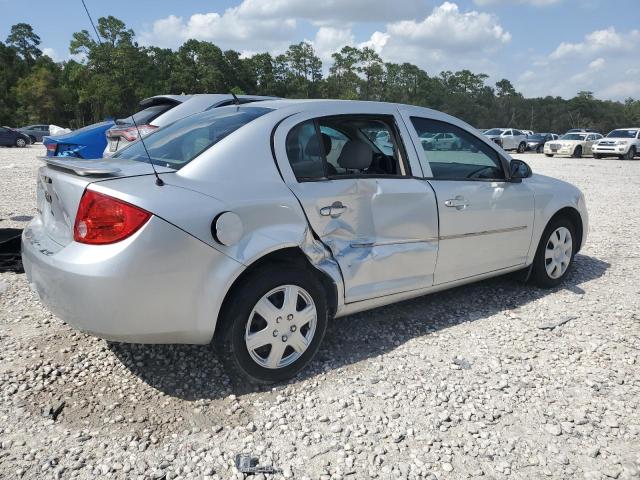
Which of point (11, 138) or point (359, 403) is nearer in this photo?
point (359, 403)

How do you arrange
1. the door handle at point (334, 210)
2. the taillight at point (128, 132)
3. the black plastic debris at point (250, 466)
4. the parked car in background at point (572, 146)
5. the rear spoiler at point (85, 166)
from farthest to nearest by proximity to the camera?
the parked car in background at point (572, 146), the taillight at point (128, 132), the door handle at point (334, 210), the rear spoiler at point (85, 166), the black plastic debris at point (250, 466)

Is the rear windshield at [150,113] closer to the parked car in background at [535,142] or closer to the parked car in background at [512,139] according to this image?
the parked car in background at [512,139]

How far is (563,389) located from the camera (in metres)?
3.13

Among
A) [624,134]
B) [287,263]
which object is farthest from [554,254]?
[624,134]

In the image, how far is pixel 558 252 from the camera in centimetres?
490

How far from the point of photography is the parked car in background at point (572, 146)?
94.0ft

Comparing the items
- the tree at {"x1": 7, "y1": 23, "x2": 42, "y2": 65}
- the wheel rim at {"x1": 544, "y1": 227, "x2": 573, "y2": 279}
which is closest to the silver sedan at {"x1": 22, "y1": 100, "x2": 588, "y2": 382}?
the wheel rim at {"x1": 544, "y1": 227, "x2": 573, "y2": 279}

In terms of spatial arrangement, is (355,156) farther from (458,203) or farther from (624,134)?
(624,134)

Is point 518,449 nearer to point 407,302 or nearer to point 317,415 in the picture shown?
point 317,415

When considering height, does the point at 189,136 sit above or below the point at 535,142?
above

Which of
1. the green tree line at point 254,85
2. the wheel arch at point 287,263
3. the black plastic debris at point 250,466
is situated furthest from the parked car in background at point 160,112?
the green tree line at point 254,85

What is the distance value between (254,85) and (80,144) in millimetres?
63261

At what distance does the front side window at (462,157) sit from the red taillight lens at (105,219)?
2.33 m

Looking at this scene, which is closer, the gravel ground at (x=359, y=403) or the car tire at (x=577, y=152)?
the gravel ground at (x=359, y=403)
